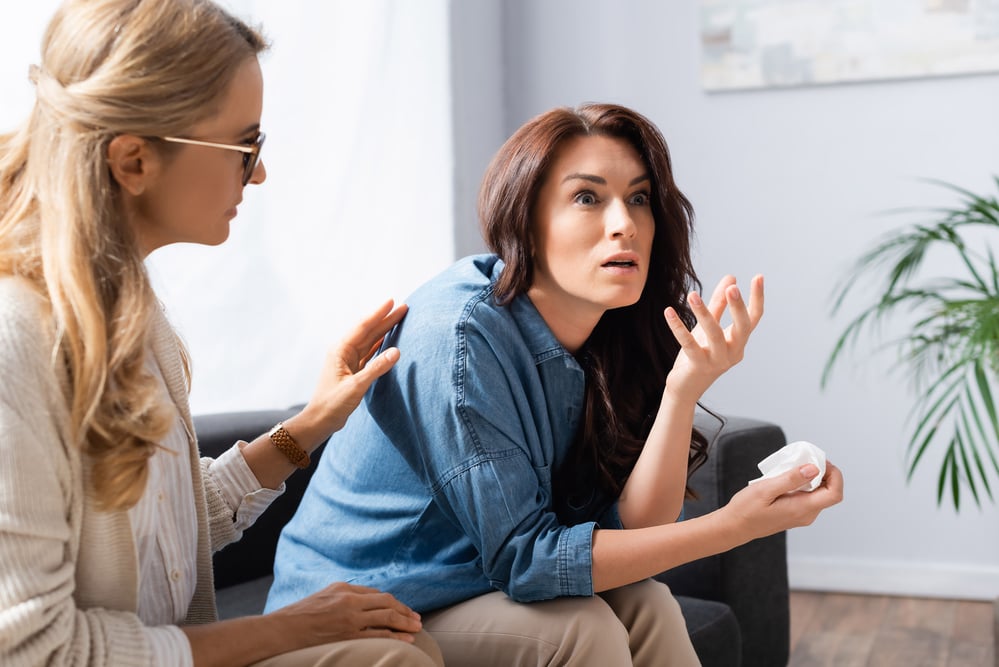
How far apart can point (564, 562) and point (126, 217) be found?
2.16 feet

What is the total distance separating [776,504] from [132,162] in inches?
33.3

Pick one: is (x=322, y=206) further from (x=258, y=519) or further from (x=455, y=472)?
(x=455, y=472)

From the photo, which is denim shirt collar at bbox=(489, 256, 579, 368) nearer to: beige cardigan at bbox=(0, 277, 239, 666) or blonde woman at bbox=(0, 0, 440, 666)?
blonde woman at bbox=(0, 0, 440, 666)

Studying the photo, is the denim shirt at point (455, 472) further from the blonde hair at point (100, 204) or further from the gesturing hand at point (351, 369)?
the blonde hair at point (100, 204)

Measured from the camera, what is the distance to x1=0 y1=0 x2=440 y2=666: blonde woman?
1018 millimetres

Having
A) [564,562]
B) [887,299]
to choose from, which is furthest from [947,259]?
[564,562]

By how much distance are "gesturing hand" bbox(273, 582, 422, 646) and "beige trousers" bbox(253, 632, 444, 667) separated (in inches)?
0.8

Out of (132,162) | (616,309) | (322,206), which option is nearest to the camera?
(132,162)

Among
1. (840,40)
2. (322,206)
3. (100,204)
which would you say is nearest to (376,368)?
(100,204)

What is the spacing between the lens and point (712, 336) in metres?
1.40

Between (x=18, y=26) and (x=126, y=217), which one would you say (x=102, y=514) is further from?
(x=18, y=26)

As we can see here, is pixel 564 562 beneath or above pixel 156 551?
beneath

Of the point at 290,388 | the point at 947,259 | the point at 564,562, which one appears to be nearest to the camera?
the point at 564,562

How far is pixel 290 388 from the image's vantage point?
261cm
